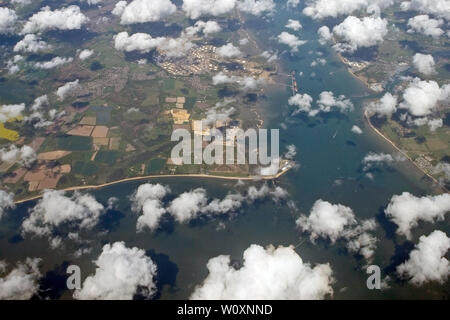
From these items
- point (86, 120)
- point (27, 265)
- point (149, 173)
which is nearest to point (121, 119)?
point (86, 120)

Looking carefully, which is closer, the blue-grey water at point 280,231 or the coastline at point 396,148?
the blue-grey water at point 280,231

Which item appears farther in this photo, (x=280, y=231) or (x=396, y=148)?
(x=396, y=148)

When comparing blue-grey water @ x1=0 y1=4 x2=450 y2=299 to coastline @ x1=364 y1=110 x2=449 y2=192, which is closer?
blue-grey water @ x1=0 y1=4 x2=450 y2=299

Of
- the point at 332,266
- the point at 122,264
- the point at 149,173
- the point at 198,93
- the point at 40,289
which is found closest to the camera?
the point at 122,264

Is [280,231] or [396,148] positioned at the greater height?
[396,148]

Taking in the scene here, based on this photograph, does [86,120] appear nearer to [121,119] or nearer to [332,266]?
[121,119]
